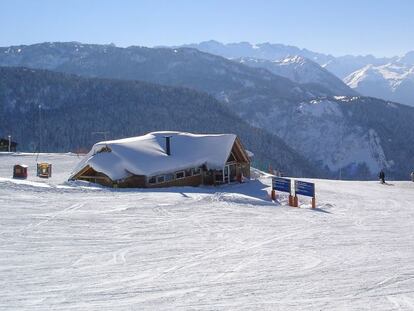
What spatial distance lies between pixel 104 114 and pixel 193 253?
13526cm

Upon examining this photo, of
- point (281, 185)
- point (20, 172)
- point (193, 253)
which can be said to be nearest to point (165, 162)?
point (281, 185)

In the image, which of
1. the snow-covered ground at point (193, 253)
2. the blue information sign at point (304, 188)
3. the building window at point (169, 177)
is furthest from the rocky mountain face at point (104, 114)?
the snow-covered ground at point (193, 253)

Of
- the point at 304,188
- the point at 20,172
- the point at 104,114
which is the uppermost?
the point at 104,114

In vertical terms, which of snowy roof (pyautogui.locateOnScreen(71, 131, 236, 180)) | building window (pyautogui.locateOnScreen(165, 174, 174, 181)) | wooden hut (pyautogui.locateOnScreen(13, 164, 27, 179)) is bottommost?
building window (pyautogui.locateOnScreen(165, 174, 174, 181))

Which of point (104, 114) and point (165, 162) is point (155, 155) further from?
point (104, 114)

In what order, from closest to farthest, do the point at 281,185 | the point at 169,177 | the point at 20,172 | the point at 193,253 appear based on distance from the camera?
the point at 193,253 → the point at 281,185 → the point at 169,177 → the point at 20,172

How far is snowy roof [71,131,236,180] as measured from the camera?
30.2m

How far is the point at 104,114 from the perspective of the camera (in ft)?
479

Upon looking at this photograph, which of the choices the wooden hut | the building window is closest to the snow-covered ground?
the building window

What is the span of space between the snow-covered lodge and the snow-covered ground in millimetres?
4698

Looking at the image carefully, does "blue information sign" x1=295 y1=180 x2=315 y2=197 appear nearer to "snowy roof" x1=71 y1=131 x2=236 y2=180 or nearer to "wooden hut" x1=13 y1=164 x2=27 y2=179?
"snowy roof" x1=71 y1=131 x2=236 y2=180

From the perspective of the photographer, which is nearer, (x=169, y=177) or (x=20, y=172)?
(x=169, y=177)

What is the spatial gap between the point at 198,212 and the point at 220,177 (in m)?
13.3

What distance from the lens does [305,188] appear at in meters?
26.9
